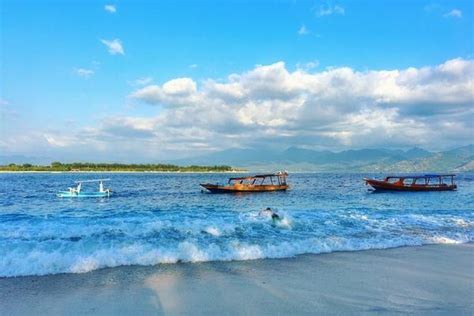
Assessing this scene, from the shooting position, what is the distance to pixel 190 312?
6.75 metres

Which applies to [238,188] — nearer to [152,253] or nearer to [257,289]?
[152,253]

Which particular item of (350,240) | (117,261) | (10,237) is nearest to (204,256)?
(117,261)

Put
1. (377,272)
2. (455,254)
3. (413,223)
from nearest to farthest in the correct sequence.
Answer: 1. (377,272)
2. (455,254)
3. (413,223)

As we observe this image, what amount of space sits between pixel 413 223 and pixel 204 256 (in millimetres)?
12386

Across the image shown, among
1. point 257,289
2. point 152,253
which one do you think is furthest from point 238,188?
point 257,289

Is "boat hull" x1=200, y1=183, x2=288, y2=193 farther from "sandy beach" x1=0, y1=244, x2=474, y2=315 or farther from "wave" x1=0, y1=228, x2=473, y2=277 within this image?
"sandy beach" x1=0, y1=244, x2=474, y2=315

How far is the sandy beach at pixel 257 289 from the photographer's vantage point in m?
7.00

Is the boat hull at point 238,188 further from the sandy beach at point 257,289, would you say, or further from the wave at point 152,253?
the sandy beach at point 257,289

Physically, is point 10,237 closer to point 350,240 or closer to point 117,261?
point 117,261

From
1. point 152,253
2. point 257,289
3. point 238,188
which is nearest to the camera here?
point 257,289

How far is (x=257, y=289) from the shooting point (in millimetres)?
8078

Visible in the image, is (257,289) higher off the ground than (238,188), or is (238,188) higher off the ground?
(257,289)

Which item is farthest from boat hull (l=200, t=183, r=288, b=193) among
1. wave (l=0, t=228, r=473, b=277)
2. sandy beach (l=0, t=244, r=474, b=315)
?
sandy beach (l=0, t=244, r=474, b=315)

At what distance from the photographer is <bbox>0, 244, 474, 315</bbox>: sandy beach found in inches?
276
